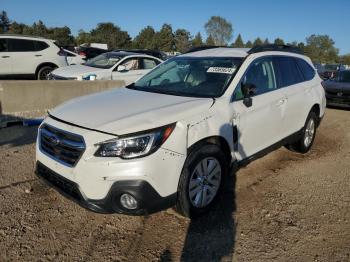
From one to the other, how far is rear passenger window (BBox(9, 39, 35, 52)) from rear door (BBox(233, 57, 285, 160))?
31.1 feet

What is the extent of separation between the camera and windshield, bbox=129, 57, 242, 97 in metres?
4.26

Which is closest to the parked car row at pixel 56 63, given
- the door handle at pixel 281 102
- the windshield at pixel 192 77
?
the windshield at pixel 192 77

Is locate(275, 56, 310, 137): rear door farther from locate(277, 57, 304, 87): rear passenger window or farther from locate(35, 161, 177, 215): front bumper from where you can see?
locate(35, 161, 177, 215): front bumper

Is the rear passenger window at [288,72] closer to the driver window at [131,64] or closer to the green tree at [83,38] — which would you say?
the driver window at [131,64]

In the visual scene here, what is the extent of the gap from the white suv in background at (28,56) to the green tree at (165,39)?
231ft

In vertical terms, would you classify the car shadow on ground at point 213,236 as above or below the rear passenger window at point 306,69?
below

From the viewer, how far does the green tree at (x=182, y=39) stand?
90.2 meters

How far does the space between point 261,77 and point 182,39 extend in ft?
301

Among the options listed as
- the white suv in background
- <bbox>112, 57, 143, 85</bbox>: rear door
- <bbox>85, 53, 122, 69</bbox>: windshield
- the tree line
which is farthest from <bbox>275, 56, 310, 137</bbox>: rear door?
the tree line

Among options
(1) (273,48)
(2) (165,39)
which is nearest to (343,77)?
(1) (273,48)

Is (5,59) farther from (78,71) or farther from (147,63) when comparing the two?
(147,63)

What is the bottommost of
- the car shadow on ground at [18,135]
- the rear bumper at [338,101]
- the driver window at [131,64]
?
the car shadow on ground at [18,135]

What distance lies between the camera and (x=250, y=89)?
13.7 feet

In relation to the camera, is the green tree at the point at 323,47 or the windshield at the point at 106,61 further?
the green tree at the point at 323,47
